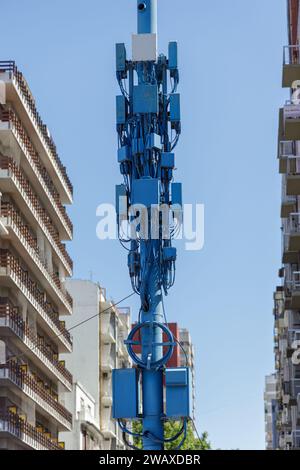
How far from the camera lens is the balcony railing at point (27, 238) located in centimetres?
5525

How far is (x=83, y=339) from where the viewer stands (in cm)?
9362

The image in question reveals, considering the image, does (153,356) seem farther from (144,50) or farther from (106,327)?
(106,327)

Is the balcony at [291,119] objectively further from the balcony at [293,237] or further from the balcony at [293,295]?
the balcony at [293,295]

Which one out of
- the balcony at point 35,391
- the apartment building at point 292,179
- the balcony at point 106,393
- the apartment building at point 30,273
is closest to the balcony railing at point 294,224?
the apartment building at point 292,179

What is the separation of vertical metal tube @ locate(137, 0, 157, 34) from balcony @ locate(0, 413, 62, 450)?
23.8 m

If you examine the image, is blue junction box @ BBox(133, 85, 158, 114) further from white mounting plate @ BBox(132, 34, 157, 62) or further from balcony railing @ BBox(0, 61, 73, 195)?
balcony railing @ BBox(0, 61, 73, 195)

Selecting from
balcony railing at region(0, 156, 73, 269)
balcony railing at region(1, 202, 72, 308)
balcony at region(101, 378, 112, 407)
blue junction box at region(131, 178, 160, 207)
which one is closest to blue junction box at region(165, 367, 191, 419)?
blue junction box at region(131, 178, 160, 207)

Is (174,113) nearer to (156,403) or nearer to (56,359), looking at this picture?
(156,403)

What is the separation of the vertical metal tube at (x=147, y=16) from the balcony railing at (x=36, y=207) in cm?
2030

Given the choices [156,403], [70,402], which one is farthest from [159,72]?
[70,402]

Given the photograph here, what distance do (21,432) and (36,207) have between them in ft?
39.6

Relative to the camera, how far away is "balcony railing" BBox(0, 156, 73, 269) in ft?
180

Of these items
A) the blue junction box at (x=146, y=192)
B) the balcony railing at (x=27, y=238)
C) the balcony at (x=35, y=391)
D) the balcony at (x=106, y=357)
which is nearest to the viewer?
the blue junction box at (x=146, y=192)
